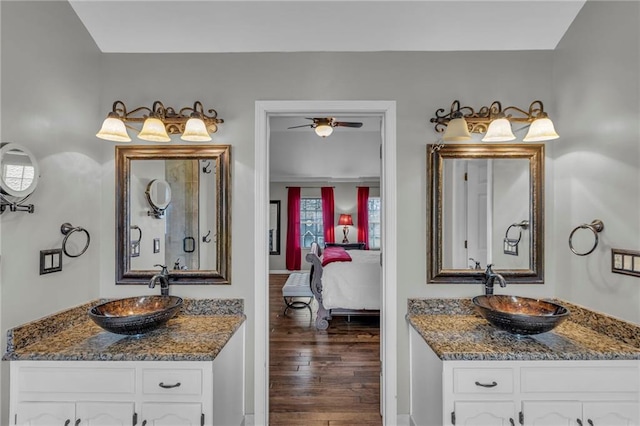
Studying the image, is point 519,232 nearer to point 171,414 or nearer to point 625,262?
point 625,262

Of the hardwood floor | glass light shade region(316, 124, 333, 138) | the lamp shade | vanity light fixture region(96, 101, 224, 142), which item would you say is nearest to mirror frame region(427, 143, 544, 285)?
the hardwood floor

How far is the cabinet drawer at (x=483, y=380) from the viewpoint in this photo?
168 cm

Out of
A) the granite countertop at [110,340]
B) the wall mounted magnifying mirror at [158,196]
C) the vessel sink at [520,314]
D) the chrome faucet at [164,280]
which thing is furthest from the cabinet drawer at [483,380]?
the wall mounted magnifying mirror at [158,196]

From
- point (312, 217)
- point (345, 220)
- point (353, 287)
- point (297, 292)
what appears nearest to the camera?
point (353, 287)

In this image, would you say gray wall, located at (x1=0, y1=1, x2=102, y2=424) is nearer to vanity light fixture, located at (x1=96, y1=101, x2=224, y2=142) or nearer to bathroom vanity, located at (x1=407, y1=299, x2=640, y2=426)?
vanity light fixture, located at (x1=96, y1=101, x2=224, y2=142)

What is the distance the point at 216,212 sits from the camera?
2293 mm

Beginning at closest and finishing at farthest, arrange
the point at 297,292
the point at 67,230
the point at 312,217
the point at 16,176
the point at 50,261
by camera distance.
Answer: the point at 16,176
the point at 50,261
the point at 67,230
the point at 297,292
the point at 312,217

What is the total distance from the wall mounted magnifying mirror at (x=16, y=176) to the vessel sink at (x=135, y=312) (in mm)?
626

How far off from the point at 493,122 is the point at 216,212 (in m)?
1.74

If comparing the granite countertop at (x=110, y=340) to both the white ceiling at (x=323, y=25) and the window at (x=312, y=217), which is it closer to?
the white ceiling at (x=323, y=25)

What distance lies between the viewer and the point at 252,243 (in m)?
2.30

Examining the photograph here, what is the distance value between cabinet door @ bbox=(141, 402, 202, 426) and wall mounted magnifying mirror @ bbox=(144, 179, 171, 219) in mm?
1139

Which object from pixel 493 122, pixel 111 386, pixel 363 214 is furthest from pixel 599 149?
pixel 363 214

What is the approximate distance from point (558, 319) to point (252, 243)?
172 centimetres
